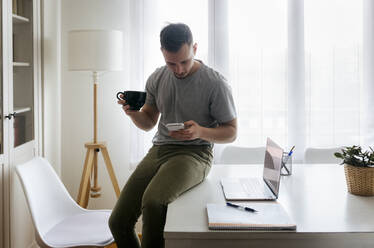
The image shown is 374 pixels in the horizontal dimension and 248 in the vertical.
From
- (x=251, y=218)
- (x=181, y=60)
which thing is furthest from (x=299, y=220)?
(x=181, y=60)

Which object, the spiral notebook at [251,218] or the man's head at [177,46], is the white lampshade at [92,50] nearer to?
the man's head at [177,46]

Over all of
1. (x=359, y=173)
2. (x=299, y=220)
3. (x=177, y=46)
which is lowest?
(x=299, y=220)

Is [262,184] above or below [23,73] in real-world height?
below

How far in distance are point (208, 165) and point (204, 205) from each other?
44 cm

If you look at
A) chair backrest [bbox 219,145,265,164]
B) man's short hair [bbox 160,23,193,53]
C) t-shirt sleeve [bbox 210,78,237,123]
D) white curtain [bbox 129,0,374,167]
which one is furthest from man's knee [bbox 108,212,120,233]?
white curtain [bbox 129,0,374,167]

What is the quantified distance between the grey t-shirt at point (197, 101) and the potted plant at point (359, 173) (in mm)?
568

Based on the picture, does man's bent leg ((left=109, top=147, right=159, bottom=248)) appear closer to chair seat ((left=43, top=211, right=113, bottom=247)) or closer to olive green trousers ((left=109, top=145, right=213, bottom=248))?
olive green trousers ((left=109, top=145, right=213, bottom=248))

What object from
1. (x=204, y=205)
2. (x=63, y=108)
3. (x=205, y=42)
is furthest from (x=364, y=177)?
(x=63, y=108)

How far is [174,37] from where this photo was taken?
→ 73.5 inches

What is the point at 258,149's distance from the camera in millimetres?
2910

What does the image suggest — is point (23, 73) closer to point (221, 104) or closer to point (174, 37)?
point (174, 37)

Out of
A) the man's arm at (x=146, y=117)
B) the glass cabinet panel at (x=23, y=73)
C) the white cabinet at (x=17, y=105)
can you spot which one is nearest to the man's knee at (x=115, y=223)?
the man's arm at (x=146, y=117)

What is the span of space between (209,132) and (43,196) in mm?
1081

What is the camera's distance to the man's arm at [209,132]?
1.79 metres
